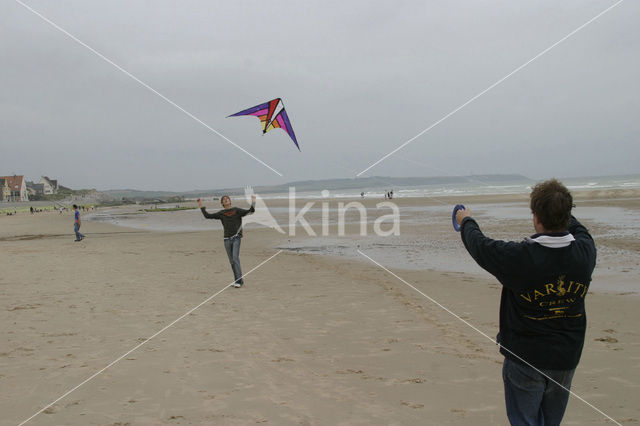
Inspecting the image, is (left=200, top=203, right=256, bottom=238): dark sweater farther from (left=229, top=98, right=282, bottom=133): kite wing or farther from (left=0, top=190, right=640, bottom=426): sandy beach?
(left=229, top=98, right=282, bottom=133): kite wing

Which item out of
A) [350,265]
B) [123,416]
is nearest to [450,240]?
[350,265]

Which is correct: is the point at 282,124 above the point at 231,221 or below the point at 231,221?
above

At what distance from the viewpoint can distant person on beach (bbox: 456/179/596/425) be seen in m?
2.03

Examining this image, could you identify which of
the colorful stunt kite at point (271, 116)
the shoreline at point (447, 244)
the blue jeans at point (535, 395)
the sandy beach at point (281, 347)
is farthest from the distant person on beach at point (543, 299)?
the colorful stunt kite at point (271, 116)

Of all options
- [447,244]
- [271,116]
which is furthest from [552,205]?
[447,244]

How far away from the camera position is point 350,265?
10.6 m

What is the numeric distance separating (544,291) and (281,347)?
336cm

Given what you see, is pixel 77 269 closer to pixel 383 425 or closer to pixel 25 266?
pixel 25 266

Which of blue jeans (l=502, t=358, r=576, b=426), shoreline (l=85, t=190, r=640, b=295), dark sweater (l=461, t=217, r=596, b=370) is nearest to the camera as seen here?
dark sweater (l=461, t=217, r=596, b=370)

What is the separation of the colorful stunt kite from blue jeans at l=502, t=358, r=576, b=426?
773cm

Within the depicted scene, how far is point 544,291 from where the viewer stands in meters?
2.05

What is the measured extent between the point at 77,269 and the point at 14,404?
24.1ft

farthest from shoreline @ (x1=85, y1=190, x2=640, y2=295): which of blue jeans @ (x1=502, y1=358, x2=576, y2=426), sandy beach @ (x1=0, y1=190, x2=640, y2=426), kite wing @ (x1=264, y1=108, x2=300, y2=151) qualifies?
blue jeans @ (x1=502, y1=358, x2=576, y2=426)

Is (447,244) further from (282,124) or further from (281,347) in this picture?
(281,347)
